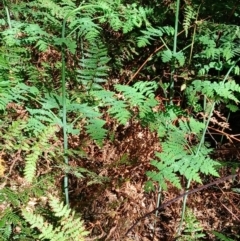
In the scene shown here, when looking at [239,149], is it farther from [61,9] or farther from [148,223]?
[61,9]

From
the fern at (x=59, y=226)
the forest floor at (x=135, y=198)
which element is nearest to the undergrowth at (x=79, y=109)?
the fern at (x=59, y=226)

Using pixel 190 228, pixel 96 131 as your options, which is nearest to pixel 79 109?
pixel 96 131

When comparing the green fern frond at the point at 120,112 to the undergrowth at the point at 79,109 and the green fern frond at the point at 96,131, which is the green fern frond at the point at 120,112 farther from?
the green fern frond at the point at 96,131

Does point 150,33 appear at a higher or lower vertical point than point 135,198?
higher

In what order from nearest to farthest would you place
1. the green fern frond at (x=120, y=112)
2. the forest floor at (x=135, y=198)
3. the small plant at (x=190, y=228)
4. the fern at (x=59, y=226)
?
the fern at (x=59, y=226)
the green fern frond at (x=120, y=112)
the small plant at (x=190, y=228)
the forest floor at (x=135, y=198)

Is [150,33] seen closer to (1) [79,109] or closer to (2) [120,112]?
(2) [120,112]

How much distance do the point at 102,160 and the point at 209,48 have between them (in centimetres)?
126

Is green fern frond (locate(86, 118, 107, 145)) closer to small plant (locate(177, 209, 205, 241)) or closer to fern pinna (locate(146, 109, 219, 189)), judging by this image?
fern pinna (locate(146, 109, 219, 189))

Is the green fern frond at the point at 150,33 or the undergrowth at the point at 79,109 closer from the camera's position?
the undergrowth at the point at 79,109

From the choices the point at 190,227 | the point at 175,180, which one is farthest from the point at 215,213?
the point at 175,180

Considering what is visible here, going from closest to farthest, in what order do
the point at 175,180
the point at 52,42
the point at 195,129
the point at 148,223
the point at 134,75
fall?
the point at 175,180
the point at 195,129
the point at 52,42
the point at 148,223
the point at 134,75

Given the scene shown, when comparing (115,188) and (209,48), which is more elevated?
(209,48)

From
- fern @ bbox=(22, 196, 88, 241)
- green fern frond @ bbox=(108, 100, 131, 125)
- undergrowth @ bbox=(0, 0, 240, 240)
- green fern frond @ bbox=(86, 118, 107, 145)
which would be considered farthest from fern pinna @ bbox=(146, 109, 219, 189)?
fern @ bbox=(22, 196, 88, 241)

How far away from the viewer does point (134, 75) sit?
11.2ft
